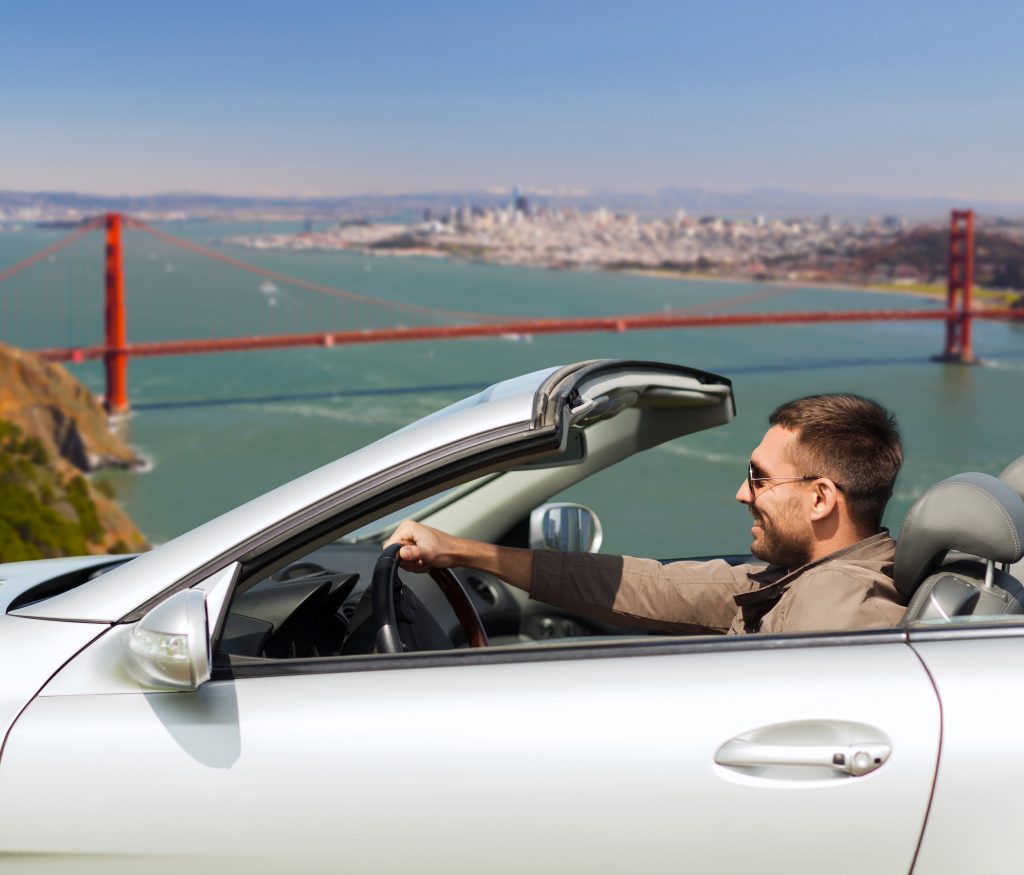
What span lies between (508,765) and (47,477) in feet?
49.4

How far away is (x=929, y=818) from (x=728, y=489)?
2331cm

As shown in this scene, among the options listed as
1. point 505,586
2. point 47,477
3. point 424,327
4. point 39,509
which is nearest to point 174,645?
point 505,586

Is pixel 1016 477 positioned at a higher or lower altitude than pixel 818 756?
higher

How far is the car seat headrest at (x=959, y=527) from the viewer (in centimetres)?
142

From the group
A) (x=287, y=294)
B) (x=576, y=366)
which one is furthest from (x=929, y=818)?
(x=287, y=294)

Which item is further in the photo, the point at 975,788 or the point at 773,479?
the point at 773,479

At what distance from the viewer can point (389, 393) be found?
45.3 metres

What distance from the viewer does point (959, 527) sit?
57.1 inches

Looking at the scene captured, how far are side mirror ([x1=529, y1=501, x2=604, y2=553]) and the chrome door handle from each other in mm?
1171

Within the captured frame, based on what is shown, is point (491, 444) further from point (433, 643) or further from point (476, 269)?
point (476, 269)

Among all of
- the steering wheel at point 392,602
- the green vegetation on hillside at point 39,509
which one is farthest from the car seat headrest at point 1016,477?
the green vegetation on hillside at point 39,509

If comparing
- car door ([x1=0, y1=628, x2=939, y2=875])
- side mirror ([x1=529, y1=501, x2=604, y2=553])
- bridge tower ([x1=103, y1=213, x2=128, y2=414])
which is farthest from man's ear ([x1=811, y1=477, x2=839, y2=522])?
bridge tower ([x1=103, y1=213, x2=128, y2=414])

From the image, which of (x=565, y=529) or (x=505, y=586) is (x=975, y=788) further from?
(x=505, y=586)

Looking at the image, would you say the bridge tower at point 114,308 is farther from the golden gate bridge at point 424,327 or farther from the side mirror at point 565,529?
the side mirror at point 565,529
